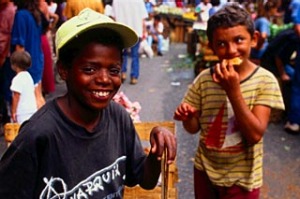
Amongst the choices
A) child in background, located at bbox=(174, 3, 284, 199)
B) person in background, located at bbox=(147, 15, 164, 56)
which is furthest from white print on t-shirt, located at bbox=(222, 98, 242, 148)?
person in background, located at bbox=(147, 15, 164, 56)

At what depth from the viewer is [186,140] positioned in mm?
5672

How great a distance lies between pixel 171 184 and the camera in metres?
3.00

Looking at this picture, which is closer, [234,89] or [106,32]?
[106,32]

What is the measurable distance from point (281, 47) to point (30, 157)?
516 cm

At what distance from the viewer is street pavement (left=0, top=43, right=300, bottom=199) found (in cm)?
457

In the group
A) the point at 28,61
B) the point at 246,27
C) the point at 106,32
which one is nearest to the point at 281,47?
the point at 28,61

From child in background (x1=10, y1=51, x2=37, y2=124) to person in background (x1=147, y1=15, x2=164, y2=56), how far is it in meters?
6.84

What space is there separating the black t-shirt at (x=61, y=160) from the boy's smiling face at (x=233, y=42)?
82 centimetres

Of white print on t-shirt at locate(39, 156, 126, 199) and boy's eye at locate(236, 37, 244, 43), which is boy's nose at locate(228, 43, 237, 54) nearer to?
boy's eye at locate(236, 37, 244, 43)

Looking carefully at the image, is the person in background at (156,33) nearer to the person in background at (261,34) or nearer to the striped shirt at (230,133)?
the person in background at (261,34)

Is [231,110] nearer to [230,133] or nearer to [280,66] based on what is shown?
[230,133]

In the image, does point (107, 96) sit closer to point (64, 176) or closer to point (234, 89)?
point (64, 176)

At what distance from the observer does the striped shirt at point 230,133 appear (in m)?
2.39

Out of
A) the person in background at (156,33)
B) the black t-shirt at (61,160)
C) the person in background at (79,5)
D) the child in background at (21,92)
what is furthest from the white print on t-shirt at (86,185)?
the person in background at (156,33)
